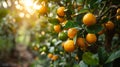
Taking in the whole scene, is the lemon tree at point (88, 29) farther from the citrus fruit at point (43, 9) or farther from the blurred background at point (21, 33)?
the blurred background at point (21, 33)

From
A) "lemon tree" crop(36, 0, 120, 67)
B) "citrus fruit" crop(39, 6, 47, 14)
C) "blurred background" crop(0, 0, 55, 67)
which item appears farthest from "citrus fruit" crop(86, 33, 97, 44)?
"blurred background" crop(0, 0, 55, 67)

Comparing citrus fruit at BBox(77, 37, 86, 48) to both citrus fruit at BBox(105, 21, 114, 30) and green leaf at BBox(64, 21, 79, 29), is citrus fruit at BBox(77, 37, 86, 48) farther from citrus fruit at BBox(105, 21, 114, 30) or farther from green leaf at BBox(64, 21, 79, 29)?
citrus fruit at BBox(105, 21, 114, 30)

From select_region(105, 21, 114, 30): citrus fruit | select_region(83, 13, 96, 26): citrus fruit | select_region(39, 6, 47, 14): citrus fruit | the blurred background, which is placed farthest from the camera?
the blurred background

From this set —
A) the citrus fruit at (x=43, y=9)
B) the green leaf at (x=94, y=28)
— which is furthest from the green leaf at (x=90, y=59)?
the citrus fruit at (x=43, y=9)

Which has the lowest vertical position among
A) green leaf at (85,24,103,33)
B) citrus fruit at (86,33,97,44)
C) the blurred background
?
citrus fruit at (86,33,97,44)

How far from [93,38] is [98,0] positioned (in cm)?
35

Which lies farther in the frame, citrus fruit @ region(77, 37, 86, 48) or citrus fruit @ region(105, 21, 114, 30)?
citrus fruit @ region(105, 21, 114, 30)

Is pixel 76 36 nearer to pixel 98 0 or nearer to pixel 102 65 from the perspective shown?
pixel 102 65

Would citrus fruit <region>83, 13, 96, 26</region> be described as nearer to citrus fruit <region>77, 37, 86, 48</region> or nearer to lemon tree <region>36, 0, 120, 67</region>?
lemon tree <region>36, 0, 120, 67</region>

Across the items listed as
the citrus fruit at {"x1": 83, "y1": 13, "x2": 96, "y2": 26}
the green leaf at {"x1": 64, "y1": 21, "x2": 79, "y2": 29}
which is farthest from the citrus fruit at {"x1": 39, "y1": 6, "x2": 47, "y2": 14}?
the citrus fruit at {"x1": 83, "y1": 13, "x2": 96, "y2": 26}

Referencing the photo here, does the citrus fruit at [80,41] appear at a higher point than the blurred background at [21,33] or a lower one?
lower

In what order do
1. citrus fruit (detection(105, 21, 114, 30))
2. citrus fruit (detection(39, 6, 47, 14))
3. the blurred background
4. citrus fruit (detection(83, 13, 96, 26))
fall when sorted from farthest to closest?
the blurred background
citrus fruit (detection(39, 6, 47, 14))
citrus fruit (detection(105, 21, 114, 30))
citrus fruit (detection(83, 13, 96, 26))

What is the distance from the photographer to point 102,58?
1.62 meters

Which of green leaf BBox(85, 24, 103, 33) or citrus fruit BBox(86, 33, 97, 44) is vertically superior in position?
green leaf BBox(85, 24, 103, 33)
